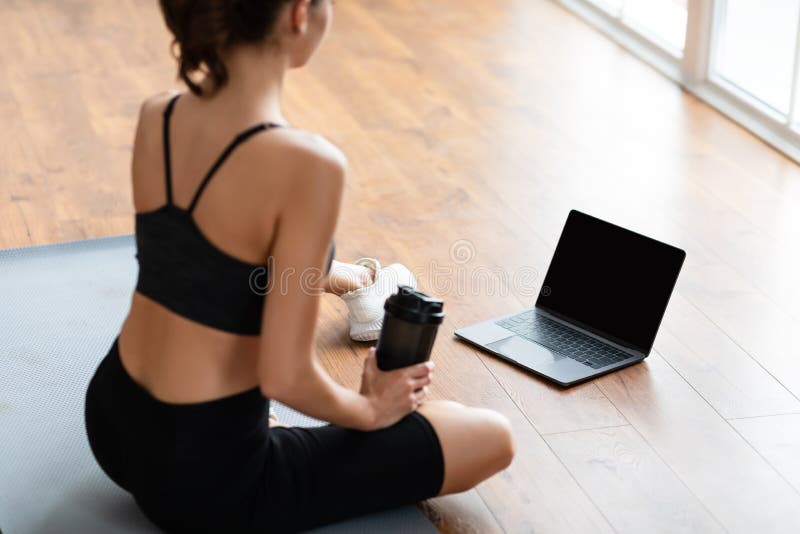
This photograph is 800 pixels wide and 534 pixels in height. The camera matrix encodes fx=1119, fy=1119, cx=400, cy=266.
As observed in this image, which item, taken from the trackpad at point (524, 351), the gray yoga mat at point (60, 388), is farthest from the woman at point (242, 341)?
the trackpad at point (524, 351)

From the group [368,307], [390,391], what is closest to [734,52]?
[368,307]

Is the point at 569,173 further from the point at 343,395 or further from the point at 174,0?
the point at 174,0

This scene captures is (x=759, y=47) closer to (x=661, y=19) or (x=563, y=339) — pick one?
(x=661, y=19)

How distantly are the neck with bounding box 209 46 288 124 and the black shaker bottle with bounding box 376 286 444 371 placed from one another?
36 centimetres

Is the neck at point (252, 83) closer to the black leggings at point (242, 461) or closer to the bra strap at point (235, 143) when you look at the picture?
the bra strap at point (235, 143)

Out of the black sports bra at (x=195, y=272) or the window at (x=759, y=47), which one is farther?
the window at (x=759, y=47)

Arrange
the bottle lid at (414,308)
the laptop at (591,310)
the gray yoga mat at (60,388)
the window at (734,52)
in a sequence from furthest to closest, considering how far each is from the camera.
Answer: the window at (734,52), the laptop at (591,310), the gray yoga mat at (60,388), the bottle lid at (414,308)

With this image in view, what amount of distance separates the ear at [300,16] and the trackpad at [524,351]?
107 cm

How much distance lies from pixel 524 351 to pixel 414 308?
0.70 meters

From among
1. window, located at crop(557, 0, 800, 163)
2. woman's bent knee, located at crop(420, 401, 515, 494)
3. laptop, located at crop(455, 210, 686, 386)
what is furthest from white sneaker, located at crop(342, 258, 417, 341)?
window, located at crop(557, 0, 800, 163)

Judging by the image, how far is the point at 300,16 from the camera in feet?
4.38

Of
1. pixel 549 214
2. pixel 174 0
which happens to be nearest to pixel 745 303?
pixel 549 214

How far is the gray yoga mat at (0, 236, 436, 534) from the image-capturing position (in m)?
1.75

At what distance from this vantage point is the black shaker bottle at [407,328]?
1623mm
